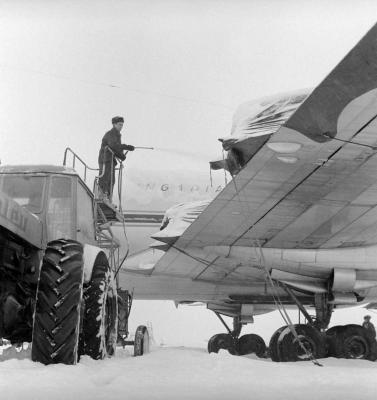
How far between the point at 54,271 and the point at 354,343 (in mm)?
6561

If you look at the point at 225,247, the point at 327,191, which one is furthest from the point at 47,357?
the point at 225,247

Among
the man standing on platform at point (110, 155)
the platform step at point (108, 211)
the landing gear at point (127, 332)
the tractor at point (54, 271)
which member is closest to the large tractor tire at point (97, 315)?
the tractor at point (54, 271)

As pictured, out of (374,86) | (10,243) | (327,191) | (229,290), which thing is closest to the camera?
(374,86)

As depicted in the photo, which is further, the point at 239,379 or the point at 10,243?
the point at 10,243

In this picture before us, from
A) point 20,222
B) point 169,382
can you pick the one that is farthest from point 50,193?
point 169,382

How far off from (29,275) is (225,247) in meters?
4.67

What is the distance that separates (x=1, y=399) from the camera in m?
2.79

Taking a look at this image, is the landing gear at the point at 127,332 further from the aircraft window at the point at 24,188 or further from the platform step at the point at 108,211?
the aircraft window at the point at 24,188

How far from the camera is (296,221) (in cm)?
851

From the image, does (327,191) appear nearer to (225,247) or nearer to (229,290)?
(225,247)

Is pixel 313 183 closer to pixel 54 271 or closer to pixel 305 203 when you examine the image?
pixel 305 203

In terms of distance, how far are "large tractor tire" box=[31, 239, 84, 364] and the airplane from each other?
2.66 metres

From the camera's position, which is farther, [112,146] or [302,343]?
[112,146]

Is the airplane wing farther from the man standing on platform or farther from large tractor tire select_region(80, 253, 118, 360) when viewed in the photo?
large tractor tire select_region(80, 253, 118, 360)
